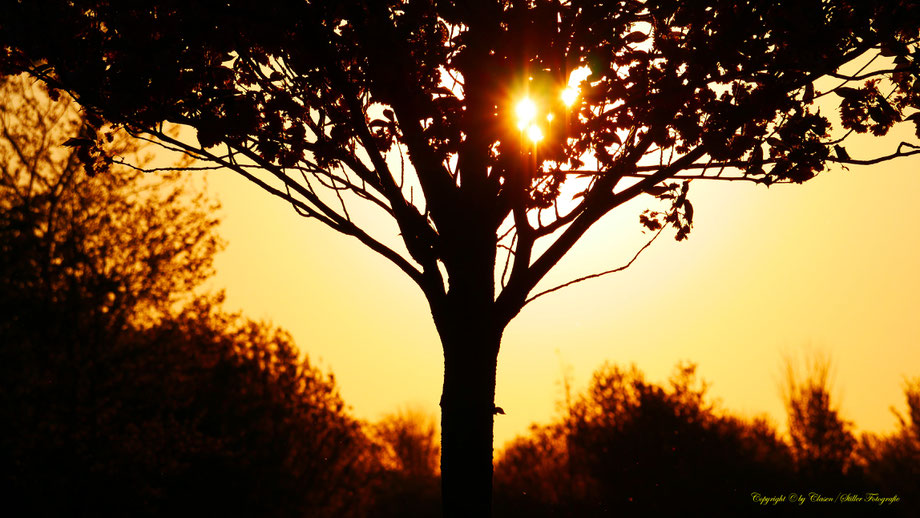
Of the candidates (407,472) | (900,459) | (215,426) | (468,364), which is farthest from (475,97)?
(407,472)

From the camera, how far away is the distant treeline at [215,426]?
21312 millimetres

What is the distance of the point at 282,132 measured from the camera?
22.0 ft

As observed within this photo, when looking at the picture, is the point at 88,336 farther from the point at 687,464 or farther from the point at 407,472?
the point at 407,472

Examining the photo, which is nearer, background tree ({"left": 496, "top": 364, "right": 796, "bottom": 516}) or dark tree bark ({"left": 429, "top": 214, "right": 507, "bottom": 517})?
dark tree bark ({"left": 429, "top": 214, "right": 507, "bottom": 517})

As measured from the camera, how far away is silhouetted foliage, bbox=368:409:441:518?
49.8 meters

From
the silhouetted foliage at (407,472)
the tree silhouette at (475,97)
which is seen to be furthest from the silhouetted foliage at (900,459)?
the tree silhouette at (475,97)

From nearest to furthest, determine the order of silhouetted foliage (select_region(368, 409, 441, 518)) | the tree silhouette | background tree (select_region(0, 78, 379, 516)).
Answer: the tree silhouette
background tree (select_region(0, 78, 379, 516))
silhouetted foliage (select_region(368, 409, 441, 518))

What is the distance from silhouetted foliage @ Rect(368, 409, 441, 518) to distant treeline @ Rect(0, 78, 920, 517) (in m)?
0.31

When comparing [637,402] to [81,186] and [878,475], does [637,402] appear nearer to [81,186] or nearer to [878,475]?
[878,475]

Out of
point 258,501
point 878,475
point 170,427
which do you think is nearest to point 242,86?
point 170,427

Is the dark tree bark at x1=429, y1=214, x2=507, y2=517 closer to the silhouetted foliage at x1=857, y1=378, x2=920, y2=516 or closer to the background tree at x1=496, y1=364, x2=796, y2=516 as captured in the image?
the background tree at x1=496, y1=364, x2=796, y2=516

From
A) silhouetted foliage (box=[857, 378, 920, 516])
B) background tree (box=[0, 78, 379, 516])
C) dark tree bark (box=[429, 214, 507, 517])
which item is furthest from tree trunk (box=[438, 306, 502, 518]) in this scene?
silhouetted foliage (box=[857, 378, 920, 516])

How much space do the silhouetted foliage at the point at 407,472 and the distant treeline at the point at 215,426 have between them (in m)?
0.31

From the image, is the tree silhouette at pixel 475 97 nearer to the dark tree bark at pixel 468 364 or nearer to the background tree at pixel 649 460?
the dark tree bark at pixel 468 364
